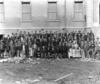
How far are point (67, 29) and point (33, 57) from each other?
538 centimetres

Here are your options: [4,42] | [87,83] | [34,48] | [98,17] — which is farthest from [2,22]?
[87,83]

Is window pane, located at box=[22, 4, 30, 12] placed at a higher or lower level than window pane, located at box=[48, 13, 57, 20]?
higher

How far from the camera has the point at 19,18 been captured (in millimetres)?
22562

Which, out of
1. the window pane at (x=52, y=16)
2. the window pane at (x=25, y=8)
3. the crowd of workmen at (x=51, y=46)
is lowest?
the crowd of workmen at (x=51, y=46)

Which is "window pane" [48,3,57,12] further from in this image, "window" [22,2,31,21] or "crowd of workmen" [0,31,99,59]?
"crowd of workmen" [0,31,99,59]

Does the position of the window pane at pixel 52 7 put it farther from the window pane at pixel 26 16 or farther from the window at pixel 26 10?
the window pane at pixel 26 16

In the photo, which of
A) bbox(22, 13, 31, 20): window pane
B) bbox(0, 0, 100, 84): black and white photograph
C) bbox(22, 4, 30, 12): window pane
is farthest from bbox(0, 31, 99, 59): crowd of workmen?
bbox(22, 4, 30, 12): window pane

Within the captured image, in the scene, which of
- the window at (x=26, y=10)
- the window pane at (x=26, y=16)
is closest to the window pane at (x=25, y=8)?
the window at (x=26, y=10)

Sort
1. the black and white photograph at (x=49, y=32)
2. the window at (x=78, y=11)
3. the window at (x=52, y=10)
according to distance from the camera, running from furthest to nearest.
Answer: the window at (x=52, y=10) → the window at (x=78, y=11) → the black and white photograph at (x=49, y=32)

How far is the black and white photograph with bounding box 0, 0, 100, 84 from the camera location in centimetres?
1859

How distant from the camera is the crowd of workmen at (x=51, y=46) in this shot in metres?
18.7

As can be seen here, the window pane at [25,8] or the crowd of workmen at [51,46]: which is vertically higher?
the window pane at [25,8]

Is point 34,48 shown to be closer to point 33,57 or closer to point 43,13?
point 33,57

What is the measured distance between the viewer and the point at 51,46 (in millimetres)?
19016
